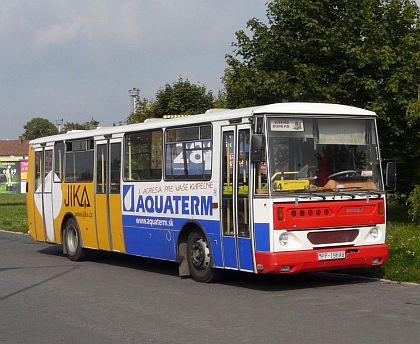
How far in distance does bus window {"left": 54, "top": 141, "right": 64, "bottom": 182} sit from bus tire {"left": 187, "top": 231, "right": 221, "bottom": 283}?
5440mm

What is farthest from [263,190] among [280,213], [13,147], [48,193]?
[13,147]

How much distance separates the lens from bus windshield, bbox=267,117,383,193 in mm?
10969

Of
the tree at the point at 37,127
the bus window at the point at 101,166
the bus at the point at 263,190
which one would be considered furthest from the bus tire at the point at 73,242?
the tree at the point at 37,127

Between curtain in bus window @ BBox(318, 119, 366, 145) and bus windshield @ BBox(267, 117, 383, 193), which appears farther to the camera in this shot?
curtain in bus window @ BBox(318, 119, 366, 145)

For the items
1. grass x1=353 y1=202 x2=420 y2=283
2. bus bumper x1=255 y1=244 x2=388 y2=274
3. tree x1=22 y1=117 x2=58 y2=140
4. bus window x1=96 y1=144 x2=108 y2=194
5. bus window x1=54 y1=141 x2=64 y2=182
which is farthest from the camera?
tree x1=22 y1=117 x2=58 y2=140

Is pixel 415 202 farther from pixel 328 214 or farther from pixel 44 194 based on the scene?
pixel 44 194

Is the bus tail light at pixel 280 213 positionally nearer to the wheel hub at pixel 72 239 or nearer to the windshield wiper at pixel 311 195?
the windshield wiper at pixel 311 195

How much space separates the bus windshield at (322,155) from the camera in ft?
36.0

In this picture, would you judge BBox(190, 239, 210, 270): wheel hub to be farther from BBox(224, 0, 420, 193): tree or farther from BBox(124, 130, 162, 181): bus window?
BBox(224, 0, 420, 193): tree

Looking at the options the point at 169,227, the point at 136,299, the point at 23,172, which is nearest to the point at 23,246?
the point at 169,227

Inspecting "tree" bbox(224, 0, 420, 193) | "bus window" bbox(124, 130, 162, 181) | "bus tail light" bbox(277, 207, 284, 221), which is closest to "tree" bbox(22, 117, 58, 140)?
"tree" bbox(224, 0, 420, 193)

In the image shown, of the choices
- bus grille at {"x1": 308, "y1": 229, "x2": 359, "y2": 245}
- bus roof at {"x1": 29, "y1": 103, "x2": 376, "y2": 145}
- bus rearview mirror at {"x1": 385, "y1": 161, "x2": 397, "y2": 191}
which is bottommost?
bus grille at {"x1": 308, "y1": 229, "x2": 359, "y2": 245}

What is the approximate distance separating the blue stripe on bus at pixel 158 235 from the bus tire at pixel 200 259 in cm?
25

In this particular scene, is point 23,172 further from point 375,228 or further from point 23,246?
point 375,228
